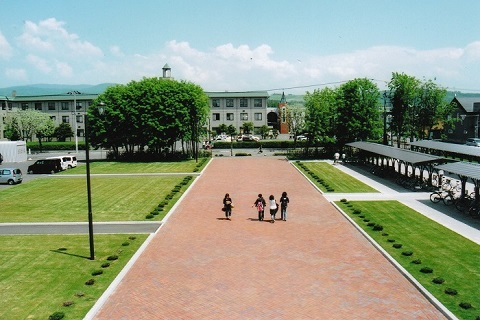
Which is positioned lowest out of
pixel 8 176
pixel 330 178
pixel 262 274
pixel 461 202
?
pixel 262 274

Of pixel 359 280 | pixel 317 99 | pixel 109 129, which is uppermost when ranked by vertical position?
pixel 317 99

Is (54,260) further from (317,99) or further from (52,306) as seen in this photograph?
(317,99)

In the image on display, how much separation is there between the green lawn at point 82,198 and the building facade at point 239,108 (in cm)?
6578

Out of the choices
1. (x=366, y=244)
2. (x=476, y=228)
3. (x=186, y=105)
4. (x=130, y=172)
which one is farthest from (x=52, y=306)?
(x=186, y=105)

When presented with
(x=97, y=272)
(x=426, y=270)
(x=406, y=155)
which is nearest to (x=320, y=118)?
(x=406, y=155)

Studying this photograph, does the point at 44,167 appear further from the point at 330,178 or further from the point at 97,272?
the point at 97,272

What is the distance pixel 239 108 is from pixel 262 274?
94.2 m

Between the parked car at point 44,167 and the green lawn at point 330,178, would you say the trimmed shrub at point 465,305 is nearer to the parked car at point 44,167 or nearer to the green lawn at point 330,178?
the green lawn at point 330,178

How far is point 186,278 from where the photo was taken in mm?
17406

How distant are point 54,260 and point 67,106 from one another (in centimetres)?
9493

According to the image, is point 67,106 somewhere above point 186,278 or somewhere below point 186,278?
above

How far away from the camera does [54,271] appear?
1842 centimetres

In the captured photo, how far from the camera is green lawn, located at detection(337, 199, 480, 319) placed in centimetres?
1546

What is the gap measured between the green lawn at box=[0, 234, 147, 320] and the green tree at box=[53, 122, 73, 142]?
82471mm
